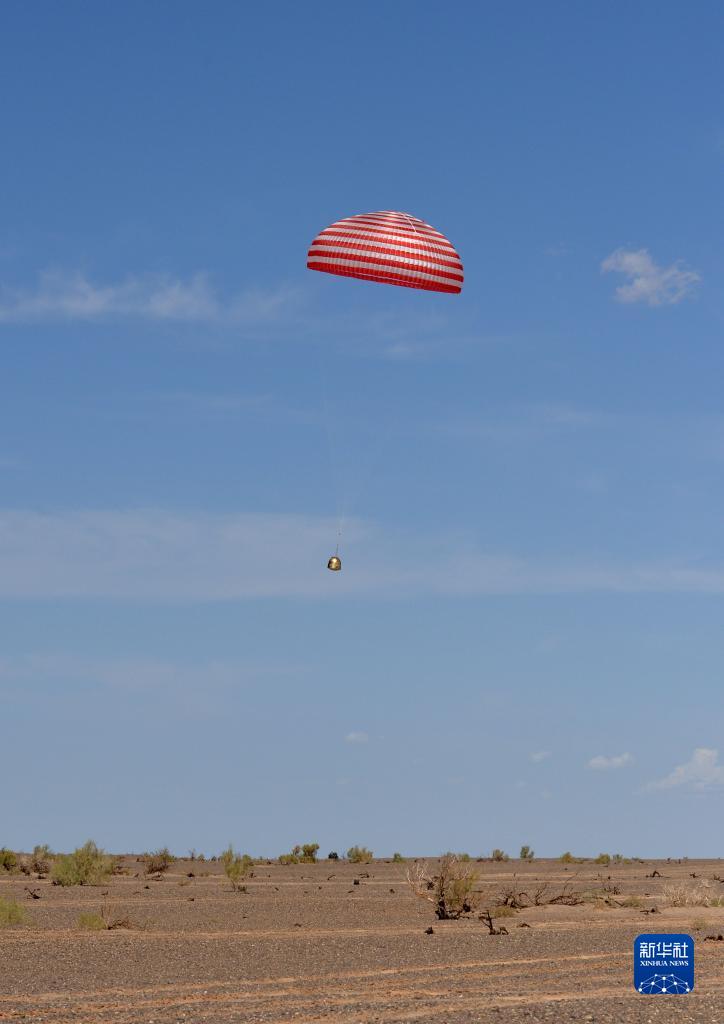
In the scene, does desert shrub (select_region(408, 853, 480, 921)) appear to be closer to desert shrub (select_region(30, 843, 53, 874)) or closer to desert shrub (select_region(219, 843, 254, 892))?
desert shrub (select_region(219, 843, 254, 892))

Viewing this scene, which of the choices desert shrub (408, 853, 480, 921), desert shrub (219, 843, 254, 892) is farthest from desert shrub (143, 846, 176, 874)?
desert shrub (408, 853, 480, 921)

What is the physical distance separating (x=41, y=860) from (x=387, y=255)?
3888cm

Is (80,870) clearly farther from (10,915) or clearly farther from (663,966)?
(663,966)

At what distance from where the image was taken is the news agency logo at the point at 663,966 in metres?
19.5

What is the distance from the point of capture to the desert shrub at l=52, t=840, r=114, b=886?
4769 cm

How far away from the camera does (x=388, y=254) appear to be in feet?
105

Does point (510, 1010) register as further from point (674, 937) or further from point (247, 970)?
point (674, 937)

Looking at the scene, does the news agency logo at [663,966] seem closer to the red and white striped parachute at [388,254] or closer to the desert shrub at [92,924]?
the desert shrub at [92,924]

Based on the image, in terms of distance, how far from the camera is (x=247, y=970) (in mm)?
22875

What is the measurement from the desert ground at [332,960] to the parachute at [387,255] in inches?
369

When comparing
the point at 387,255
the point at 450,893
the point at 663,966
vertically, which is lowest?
the point at 663,966

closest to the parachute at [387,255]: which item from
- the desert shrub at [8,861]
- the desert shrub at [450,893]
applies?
Answer: the desert shrub at [450,893]

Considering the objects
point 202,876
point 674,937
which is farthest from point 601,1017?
point 202,876

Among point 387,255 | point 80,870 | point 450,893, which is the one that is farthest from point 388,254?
point 80,870
